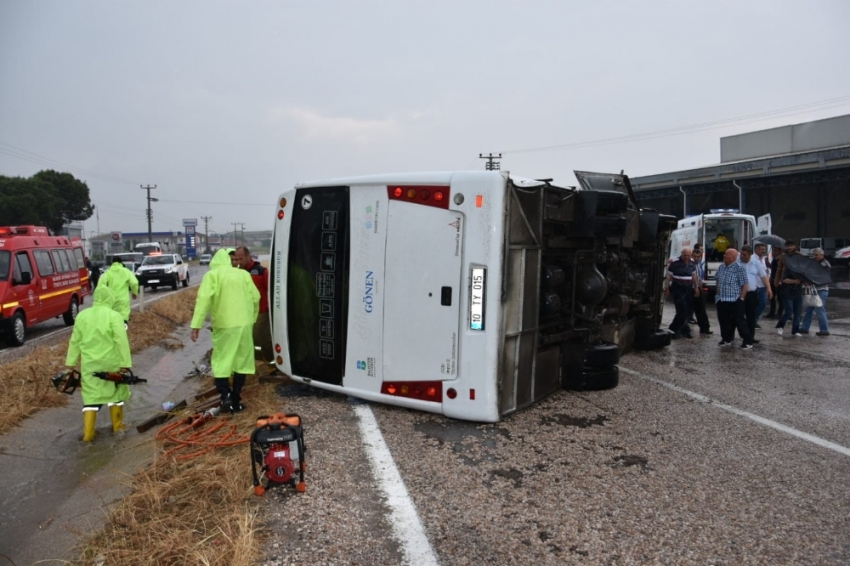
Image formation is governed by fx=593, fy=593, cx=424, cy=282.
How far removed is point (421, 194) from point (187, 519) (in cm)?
315

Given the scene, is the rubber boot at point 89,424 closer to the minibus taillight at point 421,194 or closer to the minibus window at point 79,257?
the minibus taillight at point 421,194

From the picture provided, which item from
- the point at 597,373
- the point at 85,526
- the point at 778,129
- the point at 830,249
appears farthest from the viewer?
the point at 778,129

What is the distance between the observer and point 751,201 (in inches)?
1661

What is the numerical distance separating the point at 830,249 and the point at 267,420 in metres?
38.7

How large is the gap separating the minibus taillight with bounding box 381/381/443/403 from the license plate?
25.8 inches

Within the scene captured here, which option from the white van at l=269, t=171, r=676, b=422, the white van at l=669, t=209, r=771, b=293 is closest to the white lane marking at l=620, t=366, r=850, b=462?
the white van at l=269, t=171, r=676, b=422

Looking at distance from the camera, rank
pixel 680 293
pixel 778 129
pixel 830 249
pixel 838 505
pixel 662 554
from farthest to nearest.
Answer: pixel 778 129
pixel 830 249
pixel 680 293
pixel 838 505
pixel 662 554

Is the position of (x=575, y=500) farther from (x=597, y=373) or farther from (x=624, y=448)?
(x=597, y=373)

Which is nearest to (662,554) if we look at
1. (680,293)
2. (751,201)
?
(680,293)

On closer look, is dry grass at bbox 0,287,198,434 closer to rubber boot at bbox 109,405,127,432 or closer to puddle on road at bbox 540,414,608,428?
rubber boot at bbox 109,405,127,432

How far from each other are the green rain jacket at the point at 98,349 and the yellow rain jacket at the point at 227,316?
86 centimetres

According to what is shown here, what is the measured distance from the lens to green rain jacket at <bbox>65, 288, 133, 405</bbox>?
605 cm

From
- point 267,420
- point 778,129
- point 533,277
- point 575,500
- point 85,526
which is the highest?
point 778,129

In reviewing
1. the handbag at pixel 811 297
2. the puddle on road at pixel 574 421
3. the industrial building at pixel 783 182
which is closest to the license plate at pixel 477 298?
the puddle on road at pixel 574 421
